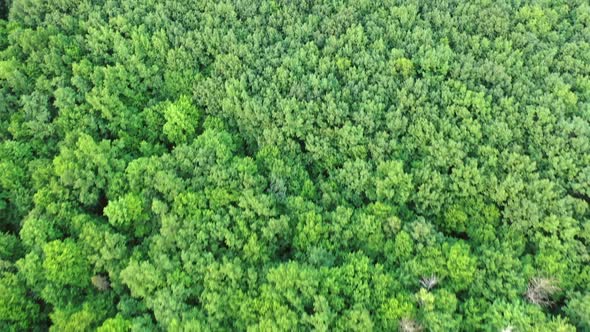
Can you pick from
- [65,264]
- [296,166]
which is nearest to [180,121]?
[296,166]

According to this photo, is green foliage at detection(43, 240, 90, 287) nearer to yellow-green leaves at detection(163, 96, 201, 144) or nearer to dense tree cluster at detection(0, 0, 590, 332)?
dense tree cluster at detection(0, 0, 590, 332)

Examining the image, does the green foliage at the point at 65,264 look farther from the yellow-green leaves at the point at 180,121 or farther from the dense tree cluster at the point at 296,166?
the yellow-green leaves at the point at 180,121

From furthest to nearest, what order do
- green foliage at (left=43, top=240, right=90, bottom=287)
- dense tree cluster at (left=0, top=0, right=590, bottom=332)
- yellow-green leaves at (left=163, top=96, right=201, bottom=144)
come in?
yellow-green leaves at (left=163, top=96, right=201, bottom=144) < green foliage at (left=43, top=240, right=90, bottom=287) < dense tree cluster at (left=0, top=0, right=590, bottom=332)

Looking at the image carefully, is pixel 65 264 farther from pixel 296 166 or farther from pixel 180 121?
pixel 296 166

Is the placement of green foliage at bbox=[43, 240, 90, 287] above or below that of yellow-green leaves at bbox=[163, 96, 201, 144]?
below

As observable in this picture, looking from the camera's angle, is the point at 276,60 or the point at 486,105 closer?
the point at 486,105

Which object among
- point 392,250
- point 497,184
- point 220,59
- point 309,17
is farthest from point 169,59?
point 497,184

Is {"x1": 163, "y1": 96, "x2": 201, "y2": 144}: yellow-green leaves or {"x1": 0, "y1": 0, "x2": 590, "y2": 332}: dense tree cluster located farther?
{"x1": 163, "y1": 96, "x2": 201, "y2": 144}: yellow-green leaves

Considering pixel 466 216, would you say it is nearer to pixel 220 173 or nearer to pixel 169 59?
pixel 220 173

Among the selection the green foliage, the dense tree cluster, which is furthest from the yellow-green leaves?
the green foliage
